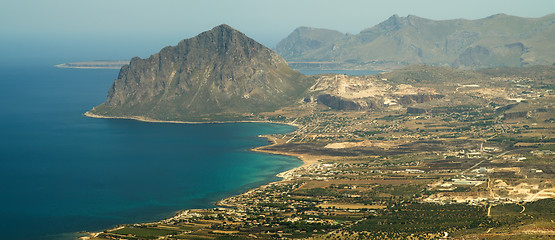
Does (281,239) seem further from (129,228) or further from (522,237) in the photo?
(522,237)

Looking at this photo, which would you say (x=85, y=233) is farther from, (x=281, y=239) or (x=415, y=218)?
(x=415, y=218)

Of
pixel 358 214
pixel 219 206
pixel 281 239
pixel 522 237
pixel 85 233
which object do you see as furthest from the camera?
pixel 219 206

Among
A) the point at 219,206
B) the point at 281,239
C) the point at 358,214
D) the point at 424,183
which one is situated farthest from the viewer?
the point at 424,183

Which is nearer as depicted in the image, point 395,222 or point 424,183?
point 395,222

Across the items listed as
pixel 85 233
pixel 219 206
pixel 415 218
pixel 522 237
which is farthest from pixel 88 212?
pixel 522 237

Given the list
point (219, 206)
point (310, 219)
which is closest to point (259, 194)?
point (219, 206)

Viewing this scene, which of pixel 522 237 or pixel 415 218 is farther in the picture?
pixel 415 218

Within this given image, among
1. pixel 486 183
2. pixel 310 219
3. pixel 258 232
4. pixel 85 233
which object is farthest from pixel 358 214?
pixel 85 233

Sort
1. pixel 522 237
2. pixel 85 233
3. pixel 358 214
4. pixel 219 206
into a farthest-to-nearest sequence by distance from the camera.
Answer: pixel 219 206 → pixel 358 214 → pixel 85 233 → pixel 522 237

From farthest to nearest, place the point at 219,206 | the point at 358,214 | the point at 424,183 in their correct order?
the point at 424,183 < the point at 219,206 < the point at 358,214
